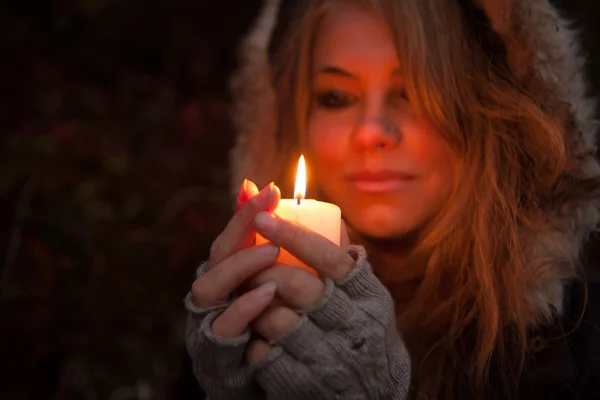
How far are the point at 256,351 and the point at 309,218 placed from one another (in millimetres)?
190

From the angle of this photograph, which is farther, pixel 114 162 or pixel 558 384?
pixel 114 162

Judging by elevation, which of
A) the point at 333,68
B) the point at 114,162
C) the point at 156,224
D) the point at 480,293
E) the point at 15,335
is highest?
the point at 333,68

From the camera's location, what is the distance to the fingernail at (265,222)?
0.78 meters

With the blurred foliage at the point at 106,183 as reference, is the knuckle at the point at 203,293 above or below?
above

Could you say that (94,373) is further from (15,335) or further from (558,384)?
(558,384)

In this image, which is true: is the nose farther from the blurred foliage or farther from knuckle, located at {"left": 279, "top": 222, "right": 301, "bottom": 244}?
the blurred foliage

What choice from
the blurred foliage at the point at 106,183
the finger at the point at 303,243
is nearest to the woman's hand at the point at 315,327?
the finger at the point at 303,243

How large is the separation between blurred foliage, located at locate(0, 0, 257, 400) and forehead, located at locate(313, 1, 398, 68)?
85 centimetres

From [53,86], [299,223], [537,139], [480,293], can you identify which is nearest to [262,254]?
[299,223]

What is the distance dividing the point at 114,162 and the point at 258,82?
70 centimetres

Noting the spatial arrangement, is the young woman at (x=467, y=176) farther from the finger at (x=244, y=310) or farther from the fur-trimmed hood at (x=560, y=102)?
the finger at (x=244, y=310)

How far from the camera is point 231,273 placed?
805 mm

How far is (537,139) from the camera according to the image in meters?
1.15

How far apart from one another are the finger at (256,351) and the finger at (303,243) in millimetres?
122
